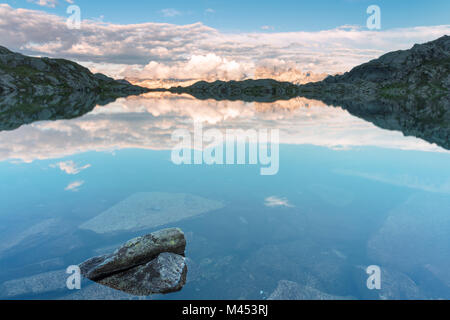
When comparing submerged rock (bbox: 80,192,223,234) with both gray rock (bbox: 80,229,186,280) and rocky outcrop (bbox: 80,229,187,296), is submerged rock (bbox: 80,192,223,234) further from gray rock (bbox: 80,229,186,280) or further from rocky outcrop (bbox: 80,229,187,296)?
rocky outcrop (bbox: 80,229,187,296)

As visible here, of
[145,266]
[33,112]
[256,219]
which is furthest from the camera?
[33,112]

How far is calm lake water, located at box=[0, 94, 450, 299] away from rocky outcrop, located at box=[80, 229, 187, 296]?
467 millimetres

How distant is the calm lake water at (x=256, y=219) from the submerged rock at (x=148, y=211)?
668mm

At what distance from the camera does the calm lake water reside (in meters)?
12.1

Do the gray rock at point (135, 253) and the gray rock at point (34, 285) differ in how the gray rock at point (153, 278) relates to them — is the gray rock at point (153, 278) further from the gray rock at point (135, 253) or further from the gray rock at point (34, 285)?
the gray rock at point (34, 285)

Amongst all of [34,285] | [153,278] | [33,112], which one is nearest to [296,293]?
[153,278]

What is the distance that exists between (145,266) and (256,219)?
7.44m

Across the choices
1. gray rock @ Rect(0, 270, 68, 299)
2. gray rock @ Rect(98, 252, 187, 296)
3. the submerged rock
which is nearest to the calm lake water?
gray rock @ Rect(0, 270, 68, 299)

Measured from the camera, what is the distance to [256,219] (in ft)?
58.5

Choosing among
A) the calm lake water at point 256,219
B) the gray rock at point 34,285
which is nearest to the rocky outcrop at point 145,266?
the calm lake water at point 256,219

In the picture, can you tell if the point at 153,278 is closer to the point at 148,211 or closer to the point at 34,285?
the point at 34,285

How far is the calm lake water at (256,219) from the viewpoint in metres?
12.1
